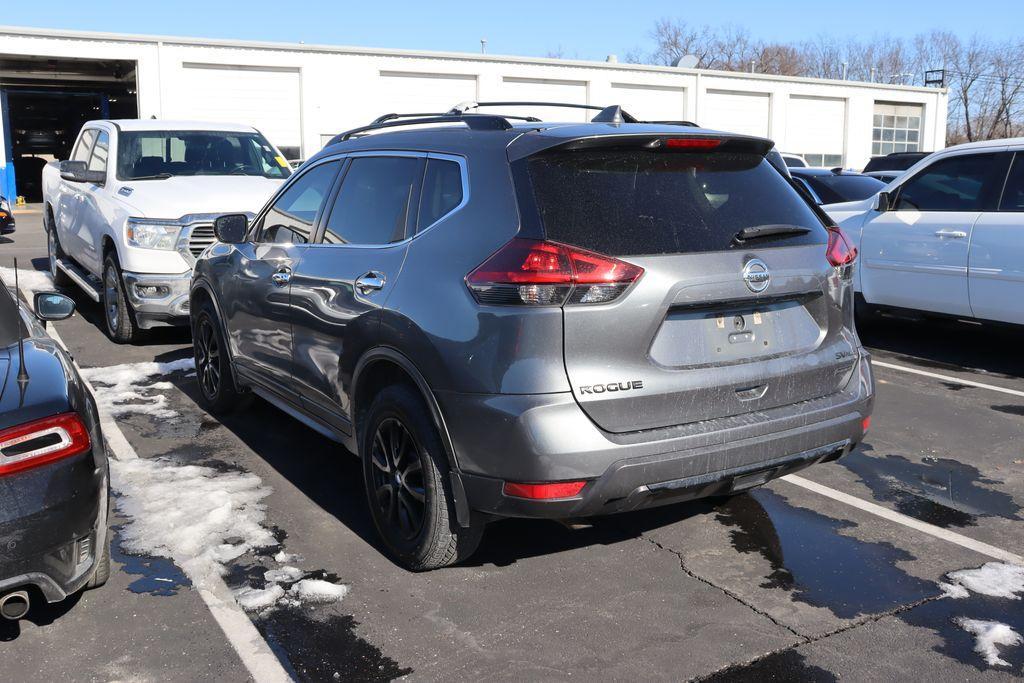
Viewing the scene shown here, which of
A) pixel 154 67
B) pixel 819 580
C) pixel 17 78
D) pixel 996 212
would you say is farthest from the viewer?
pixel 17 78

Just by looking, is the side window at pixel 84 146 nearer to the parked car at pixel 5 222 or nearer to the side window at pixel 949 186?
the parked car at pixel 5 222

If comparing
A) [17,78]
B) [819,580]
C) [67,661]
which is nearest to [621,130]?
[819,580]

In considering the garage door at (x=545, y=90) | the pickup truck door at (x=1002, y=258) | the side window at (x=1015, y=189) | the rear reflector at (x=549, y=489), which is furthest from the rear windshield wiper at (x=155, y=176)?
the garage door at (x=545, y=90)

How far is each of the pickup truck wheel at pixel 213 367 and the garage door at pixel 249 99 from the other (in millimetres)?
22842

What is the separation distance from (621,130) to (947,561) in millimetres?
2293

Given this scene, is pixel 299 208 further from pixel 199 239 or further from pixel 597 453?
pixel 199 239

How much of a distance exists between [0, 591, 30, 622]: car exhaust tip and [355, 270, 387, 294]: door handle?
1.70 metres

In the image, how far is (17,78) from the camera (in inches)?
1348

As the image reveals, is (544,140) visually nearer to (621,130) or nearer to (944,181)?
(621,130)

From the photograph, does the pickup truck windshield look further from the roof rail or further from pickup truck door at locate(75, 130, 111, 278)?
the roof rail

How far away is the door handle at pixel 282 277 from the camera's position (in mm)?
4839

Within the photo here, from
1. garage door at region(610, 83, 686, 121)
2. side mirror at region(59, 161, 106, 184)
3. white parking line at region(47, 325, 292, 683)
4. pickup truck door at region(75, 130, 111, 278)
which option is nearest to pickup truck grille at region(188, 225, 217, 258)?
pickup truck door at region(75, 130, 111, 278)

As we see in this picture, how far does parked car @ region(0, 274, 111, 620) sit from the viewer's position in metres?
3.03

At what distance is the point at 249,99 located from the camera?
29.1m
